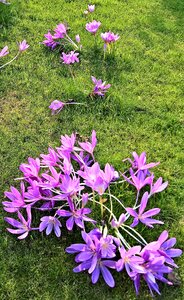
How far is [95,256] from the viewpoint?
7.86 feet

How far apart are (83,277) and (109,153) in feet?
3.49

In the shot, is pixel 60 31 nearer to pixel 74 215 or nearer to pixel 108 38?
pixel 108 38

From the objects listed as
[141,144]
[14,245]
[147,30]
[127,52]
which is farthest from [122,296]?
[147,30]

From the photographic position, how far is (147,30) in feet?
15.1

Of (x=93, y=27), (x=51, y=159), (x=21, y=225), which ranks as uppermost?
(x=93, y=27)

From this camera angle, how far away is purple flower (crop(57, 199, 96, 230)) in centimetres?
257

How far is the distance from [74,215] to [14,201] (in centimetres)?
42

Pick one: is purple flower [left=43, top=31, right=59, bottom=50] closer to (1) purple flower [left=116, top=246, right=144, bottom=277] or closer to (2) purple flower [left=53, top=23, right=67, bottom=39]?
(2) purple flower [left=53, top=23, right=67, bottom=39]

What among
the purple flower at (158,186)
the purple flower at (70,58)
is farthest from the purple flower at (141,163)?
the purple flower at (70,58)

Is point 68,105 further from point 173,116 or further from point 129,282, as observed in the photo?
point 129,282

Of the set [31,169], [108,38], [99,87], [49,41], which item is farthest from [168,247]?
[49,41]

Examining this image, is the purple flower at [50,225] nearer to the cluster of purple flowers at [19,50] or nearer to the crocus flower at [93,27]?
the cluster of purple flowers at [19,50]

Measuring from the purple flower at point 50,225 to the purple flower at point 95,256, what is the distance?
19 cm

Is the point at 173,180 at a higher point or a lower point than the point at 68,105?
lower
